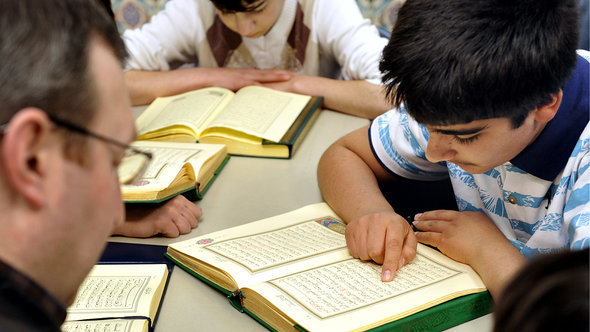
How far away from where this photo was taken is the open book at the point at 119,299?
0.84 metres

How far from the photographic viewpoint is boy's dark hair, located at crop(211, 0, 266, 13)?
5.39 feet

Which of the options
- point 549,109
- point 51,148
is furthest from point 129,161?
point 549,109

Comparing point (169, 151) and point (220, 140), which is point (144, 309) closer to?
point (169, 151)

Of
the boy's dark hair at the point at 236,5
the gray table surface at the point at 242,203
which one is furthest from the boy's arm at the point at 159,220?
the boy's dark hair at the point at 236,5

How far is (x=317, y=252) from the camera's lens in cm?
101

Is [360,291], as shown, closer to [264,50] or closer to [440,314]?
[440,314]

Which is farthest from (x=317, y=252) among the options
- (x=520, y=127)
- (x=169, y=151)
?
(x=169, y=151)

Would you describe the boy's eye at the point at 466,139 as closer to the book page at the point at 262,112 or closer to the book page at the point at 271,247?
the book page at the point at 271,247

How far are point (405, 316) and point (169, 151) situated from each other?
73 cm

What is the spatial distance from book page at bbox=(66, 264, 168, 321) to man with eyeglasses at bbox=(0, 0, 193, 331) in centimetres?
28

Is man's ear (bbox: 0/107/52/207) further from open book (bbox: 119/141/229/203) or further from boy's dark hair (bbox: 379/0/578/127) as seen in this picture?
boy's dark hair (bbox: 379/0/578/127)

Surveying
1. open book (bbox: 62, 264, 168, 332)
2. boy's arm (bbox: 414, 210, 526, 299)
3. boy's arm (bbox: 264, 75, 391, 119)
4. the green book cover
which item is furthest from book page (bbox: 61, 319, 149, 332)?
boy's arm (bbox: 264, 75, 391, 119)

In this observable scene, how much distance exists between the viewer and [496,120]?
3.11 feet

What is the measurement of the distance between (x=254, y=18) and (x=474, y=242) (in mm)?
1034
